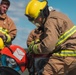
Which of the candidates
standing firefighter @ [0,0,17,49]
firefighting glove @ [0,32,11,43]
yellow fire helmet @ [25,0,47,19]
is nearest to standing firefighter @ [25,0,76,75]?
yellow fire helmet @ [25,0,47,19]

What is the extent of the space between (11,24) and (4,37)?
662mm

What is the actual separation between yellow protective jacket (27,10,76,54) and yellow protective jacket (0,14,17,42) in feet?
8.32

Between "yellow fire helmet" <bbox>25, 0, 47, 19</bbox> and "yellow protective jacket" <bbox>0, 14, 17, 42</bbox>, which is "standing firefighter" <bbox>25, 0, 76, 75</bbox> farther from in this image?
"yellow protective jacket" <bbox>0, 14, 17, 42</bbox>

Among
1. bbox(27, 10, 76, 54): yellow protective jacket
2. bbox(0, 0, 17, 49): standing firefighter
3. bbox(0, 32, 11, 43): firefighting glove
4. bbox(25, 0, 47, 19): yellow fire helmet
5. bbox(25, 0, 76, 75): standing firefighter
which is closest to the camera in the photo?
bbox(27, 10, 76, 54): yellow protective jacket

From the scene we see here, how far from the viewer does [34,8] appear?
6.03m

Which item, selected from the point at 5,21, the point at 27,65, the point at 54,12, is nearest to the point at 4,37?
the point at 5,21

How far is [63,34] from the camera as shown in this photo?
19.2 ft

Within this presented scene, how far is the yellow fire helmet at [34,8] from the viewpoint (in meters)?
5.96

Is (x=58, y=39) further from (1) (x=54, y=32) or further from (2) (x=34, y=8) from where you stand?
(2) (x=34, y=8)

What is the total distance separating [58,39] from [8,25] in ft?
9.56

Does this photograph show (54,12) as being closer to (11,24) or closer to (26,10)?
(26,10)

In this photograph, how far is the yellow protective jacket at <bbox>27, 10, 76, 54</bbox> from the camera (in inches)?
222

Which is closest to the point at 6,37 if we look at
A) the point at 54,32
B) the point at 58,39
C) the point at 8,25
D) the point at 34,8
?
the point at 8,25

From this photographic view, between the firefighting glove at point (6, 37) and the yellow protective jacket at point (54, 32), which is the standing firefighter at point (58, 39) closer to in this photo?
the yellow protective jacket at point (54, 32)
